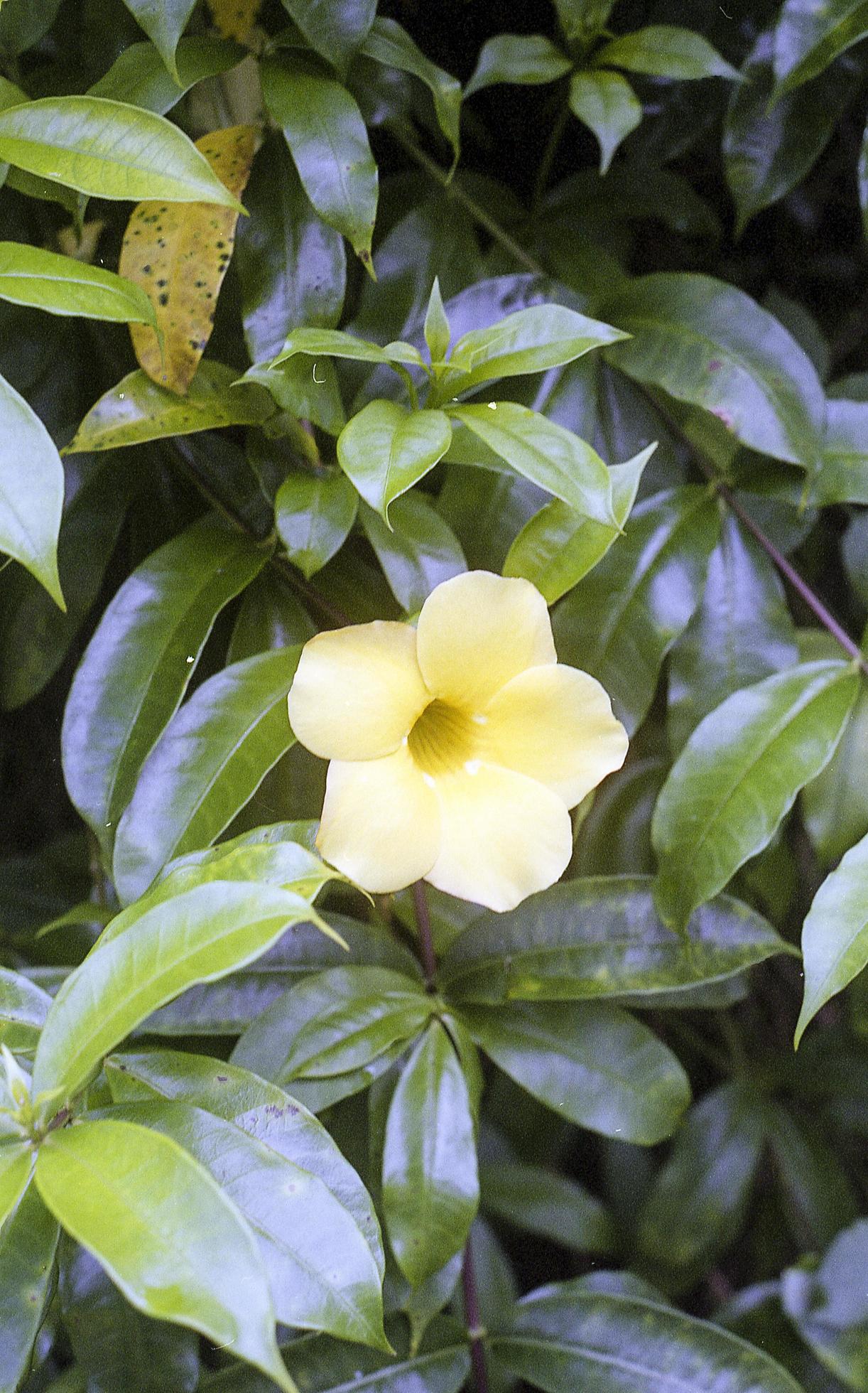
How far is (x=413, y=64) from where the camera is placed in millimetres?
755

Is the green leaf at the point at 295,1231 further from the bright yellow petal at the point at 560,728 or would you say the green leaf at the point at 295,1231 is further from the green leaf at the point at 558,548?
the green leaf at the point at 558,548

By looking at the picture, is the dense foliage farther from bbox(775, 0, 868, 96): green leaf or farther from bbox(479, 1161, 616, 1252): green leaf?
bbox(479, 1161, 616, 1252): green leaf

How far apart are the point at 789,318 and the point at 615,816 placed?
23.0 inches

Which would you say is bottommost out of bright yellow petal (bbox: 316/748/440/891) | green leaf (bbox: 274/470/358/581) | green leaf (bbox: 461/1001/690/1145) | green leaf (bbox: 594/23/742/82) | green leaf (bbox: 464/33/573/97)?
green leaf (bbox: 461/1001/690/1145)

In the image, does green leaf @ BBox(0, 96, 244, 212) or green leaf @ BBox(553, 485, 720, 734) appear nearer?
green leaf @ BBox(0, 96, 244, 212)

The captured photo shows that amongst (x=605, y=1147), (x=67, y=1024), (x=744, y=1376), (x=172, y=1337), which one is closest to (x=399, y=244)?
(x=67, y=1024)

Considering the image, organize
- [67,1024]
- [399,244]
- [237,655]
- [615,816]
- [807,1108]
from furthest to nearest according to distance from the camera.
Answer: [807,1108], [615,816], [399,244], [237,655], [67,1024]

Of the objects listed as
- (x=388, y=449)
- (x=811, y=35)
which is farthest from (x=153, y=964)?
(x=811, y=35)

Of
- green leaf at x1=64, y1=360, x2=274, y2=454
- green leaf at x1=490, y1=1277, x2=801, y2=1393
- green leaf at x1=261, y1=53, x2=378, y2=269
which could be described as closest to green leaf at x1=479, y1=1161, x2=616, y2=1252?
green leaf at x1=490, y1=1277, x2=801, y2=1393

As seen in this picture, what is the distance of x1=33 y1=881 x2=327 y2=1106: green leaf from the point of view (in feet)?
1.59

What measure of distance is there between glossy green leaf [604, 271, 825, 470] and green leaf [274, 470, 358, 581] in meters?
0.30

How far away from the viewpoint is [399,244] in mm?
917

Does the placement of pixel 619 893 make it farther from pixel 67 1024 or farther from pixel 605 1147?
pixel 605 1147

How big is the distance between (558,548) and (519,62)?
0.46 metres
